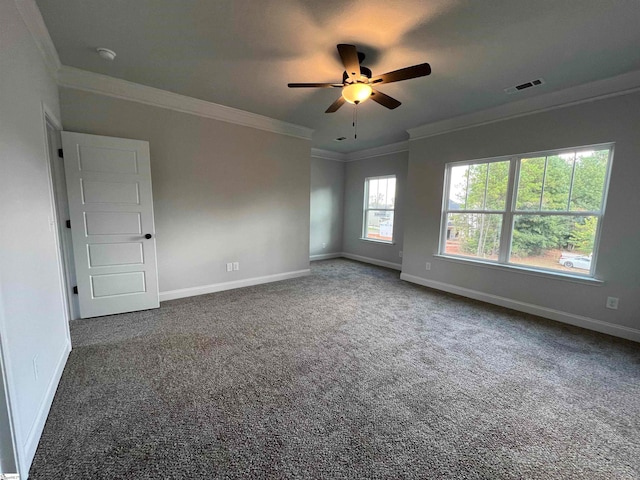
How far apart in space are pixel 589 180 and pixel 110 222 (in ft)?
18.2

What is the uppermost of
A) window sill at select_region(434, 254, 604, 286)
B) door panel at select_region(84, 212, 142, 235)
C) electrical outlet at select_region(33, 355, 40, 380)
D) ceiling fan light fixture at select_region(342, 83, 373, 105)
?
ceiling fan light fixture at select_region(342, 83, 373, 105)

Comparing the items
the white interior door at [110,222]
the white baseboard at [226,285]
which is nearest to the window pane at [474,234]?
the white baseboard at [226,285]

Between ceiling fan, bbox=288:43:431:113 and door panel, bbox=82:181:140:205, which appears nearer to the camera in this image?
ceiling fan, bbox=288:43:431:113

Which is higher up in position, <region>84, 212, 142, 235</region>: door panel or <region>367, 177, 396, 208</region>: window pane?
<region>367, 177, 396, 208</region>: window pane

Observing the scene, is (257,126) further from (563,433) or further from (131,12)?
(563,433)

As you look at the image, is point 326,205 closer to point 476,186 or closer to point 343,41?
point 476,186

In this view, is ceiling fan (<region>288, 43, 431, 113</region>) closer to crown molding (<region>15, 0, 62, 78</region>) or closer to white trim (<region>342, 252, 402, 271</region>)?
crown molding (<region>15, 0, 62, 78</region>)

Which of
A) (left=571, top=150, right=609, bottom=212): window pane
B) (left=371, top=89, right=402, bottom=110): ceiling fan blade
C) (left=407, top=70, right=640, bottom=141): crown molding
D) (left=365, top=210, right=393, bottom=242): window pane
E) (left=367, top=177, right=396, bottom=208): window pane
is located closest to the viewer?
(left=371, top=89, right=402, bottom=110): ceiling fan blade

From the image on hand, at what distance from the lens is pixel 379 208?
20.5ft

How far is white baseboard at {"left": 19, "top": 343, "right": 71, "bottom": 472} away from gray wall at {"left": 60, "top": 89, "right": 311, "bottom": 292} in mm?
1706

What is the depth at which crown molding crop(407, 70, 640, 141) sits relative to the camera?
8.81ft

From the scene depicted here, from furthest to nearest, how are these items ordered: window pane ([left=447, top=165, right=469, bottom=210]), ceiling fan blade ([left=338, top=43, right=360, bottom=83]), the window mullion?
1. window pane ([left=447, top=165, right=469, bottom=210])
2. the window mullion
3. ceiling fan blade ([left=338, top=43, right=360, bottom=83])

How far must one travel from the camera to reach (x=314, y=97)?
3.36m

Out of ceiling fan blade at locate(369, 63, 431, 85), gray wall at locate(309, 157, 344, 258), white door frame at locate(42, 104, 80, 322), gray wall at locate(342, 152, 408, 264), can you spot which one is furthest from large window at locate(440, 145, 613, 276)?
white door frame at locate(42, 104, 80, 322)
